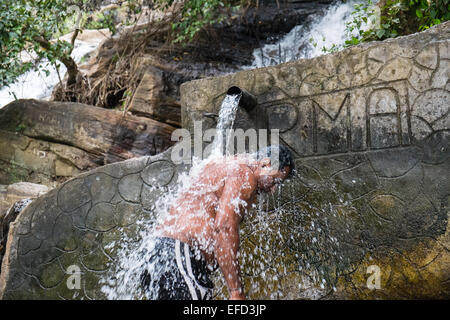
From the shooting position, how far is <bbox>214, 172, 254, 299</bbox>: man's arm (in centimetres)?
263

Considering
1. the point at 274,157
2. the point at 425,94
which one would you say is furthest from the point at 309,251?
the point at 425,94

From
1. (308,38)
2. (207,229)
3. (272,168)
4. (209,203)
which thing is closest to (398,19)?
(308,38)

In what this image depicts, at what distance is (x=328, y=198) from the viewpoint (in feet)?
12.6

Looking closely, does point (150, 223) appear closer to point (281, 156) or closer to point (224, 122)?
point (224, 122)

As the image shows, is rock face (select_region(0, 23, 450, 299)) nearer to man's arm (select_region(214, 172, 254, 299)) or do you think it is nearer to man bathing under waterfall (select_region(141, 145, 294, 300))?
man bathing under waterfall (select_region(141, 145, 294, 300))

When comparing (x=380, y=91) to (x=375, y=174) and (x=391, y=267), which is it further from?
(x=391, y=267)

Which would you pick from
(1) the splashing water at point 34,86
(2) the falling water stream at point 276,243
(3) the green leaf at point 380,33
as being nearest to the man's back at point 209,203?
(2) the falling water stream at point 276,243

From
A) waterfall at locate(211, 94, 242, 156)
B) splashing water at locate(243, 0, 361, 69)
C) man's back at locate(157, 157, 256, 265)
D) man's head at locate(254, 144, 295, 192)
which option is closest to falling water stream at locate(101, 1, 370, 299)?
waterfall at locate(211, 94, 242, 156)

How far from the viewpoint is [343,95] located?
3.91 meters

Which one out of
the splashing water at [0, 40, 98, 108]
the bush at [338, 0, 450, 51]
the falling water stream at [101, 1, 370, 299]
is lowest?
the falling water stream at [101, 1, 370, 299]

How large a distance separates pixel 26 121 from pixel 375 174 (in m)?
5.56

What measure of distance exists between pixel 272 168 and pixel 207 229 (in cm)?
63

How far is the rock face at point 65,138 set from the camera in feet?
21.0

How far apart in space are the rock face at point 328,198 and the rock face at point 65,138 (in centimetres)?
189
